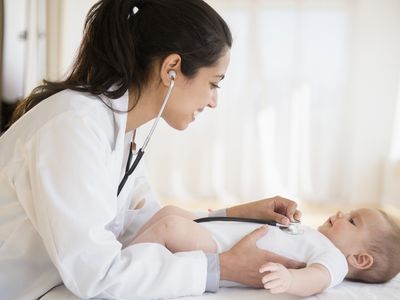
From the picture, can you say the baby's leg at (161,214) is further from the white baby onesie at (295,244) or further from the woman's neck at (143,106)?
the woman's neck at (143,106)

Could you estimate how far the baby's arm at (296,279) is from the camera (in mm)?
1137

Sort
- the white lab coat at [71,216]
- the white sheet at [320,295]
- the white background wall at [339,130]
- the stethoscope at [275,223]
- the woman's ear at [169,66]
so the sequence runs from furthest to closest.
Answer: the white background wall at [339,130]
the stethoscope at [275,223]
the woman's ear at [169,66]
the white sheet at [320,295]
the white lab coat at [71,216]

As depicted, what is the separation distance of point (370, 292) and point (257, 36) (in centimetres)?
367

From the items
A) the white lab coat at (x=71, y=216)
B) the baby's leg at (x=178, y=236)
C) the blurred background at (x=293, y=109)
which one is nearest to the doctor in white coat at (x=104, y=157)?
the white lab coat at (x=71, y=216)

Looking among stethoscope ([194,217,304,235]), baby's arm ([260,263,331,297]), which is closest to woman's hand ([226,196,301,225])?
stethoscope ([194,217,304,235])

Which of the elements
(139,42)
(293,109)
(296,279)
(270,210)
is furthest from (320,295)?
(293,109)

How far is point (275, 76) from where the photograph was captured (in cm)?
474

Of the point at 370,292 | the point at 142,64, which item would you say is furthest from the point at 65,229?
the point at 370,292

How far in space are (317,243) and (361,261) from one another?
152 mm

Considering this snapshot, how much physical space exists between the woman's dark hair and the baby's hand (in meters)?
0.53

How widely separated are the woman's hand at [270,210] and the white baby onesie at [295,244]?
0.26 ft

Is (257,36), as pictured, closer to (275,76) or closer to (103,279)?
(275,76)

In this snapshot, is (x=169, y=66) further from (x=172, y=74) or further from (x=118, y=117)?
(x=118, y=117)

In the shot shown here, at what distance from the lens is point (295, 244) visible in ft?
4.52
